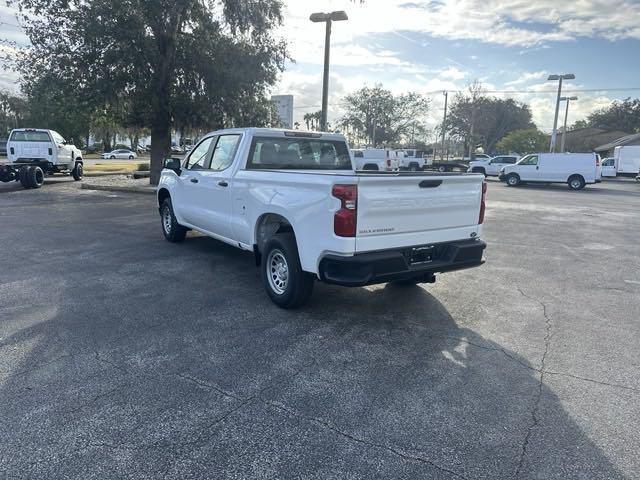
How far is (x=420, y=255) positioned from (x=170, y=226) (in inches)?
215

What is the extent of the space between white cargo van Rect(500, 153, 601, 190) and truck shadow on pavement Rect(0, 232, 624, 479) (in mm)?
23838

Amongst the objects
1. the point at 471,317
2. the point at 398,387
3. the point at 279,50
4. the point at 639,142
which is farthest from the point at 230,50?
the point at 639,142

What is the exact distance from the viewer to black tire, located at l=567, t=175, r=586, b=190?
25266 millimetres

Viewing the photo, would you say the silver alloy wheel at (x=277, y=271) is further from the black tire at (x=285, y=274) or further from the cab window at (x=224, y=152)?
the cab window at (x=224, y=152)

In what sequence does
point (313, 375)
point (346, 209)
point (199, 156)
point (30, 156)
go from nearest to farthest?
point (313, 375)
point (346, 209)
point (199, 156)
point (30, 156)

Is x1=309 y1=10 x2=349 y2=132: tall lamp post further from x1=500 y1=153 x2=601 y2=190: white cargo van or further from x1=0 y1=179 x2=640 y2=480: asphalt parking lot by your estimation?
x1=500 y1=153 x2=601 y2=190: white cargo van

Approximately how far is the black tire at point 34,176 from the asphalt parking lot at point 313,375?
40.5 ft

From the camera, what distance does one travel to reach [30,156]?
60.5 feet

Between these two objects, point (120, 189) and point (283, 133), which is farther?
point (120, 189)

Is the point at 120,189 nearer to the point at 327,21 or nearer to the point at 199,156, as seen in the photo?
the point at 327,21

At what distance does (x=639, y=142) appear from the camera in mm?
51375

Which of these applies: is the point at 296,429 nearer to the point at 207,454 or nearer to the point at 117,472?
the point at 207,454

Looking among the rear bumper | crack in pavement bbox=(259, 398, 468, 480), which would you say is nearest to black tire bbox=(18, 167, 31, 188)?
the rear bumper

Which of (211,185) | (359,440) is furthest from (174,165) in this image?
(359,440)
